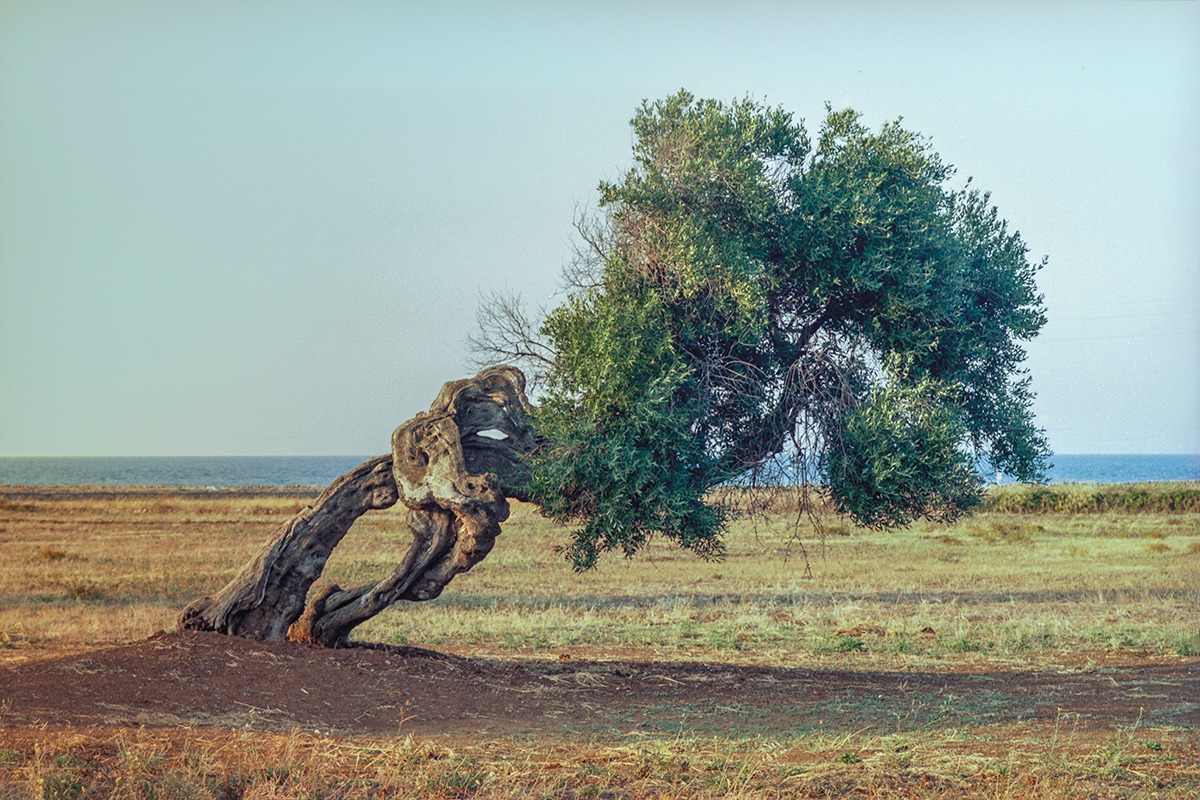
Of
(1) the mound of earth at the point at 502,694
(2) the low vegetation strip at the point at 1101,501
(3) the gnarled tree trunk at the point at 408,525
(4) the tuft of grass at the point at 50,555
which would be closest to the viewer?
(1) the mound of earth at the point at 502,694

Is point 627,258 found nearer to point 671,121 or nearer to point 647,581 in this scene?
point 671,121

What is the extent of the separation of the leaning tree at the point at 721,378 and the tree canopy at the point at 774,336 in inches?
1.4

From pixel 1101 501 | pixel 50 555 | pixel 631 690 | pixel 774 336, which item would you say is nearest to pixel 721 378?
pixel 774 336

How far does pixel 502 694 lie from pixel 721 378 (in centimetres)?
489

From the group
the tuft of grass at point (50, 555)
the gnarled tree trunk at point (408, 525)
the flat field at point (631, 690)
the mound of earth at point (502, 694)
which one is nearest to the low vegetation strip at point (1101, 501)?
the flat field at point (631, 690)

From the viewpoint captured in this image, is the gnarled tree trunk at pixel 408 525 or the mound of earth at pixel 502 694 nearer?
the mound of earth at pixel 502 694

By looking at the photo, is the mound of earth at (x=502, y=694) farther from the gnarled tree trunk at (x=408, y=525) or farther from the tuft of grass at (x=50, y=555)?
the tuft of grass at (x=50, y=555)

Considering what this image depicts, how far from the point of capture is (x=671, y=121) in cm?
1515

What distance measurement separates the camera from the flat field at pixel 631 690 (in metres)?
9.23

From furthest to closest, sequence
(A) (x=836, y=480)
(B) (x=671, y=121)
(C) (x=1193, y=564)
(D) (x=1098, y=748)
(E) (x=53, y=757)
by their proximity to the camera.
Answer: (C) (x=1193, y=564) < (B) (x=671, y=121) < (A) (x=836, y=480) < (D) (x=1098, y=748) < (E) (x=53, y=757)

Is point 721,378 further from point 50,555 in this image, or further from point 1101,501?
point 1101,501

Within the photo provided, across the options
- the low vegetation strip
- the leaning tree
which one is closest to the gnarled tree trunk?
the leaning tree

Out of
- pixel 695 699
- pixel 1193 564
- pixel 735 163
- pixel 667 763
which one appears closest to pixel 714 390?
pixel 735 163

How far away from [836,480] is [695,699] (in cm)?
335
